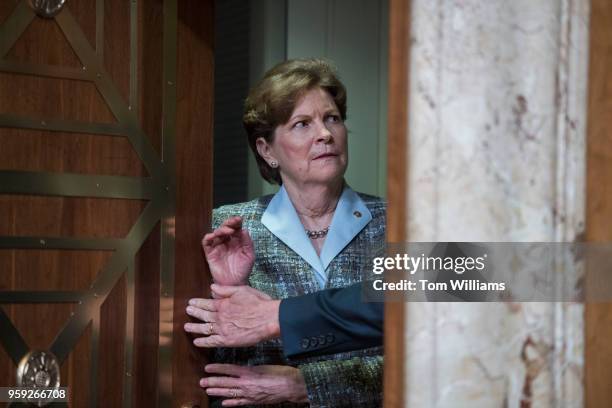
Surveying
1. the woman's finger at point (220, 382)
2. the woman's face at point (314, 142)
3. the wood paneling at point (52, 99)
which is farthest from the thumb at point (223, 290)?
the woman's face at point (314, 142)

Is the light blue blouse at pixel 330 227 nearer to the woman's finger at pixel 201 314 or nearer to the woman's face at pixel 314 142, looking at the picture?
the woman's face at pixel 314 142

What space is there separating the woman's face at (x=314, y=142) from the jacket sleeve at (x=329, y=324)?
66cm

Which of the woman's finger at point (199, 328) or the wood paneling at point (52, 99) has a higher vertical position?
the wood paneling at point (52, 99)

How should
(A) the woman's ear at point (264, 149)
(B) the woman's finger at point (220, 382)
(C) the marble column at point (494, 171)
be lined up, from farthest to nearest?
(A) the woman's ear at point (264, 149) → (B) the woman's finger at point (220, 382) → (C) the marble column at point (494, 171)

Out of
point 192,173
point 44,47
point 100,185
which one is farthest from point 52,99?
point 192,173

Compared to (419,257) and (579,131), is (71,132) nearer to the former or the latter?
(419,257)

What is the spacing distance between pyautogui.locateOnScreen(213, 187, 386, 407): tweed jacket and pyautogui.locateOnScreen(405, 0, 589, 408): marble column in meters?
0.89

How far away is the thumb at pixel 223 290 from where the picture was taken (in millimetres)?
1988

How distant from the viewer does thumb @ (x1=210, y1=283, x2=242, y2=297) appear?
1.99m

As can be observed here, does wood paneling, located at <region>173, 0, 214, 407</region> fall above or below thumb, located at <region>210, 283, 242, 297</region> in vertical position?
above

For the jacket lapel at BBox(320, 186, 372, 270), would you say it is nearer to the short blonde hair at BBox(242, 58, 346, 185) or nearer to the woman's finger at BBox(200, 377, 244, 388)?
the short blonde hair at BBox(242, 58, 346, 185)

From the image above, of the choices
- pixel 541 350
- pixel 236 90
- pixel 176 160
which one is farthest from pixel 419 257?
pixel 236 90

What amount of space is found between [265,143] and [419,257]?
143 cm

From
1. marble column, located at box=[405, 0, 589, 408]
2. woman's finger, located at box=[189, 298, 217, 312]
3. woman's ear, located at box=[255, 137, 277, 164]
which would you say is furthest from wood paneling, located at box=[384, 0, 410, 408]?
woman's ear, located at box=[255, 137, 277, 164]
